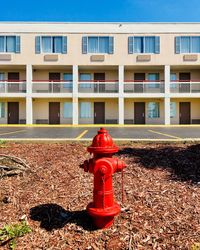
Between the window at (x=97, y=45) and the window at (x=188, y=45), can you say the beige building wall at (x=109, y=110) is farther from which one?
the window at (x=188, y=45)

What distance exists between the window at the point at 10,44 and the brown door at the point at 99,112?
9.99 m

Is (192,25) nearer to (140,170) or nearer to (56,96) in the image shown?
(56,96)

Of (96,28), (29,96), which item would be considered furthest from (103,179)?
(96,28)

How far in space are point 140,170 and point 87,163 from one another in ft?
5.76

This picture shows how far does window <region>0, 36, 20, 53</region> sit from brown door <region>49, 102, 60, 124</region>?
6630mm

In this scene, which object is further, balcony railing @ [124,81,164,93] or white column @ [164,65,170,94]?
balcony railing @ [124,81,164,93]

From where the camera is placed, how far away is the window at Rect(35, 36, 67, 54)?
2702cm

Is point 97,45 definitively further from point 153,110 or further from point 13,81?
point 13,81

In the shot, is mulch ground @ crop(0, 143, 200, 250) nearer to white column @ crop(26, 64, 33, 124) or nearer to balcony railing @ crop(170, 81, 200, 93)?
white column @ crop(26, 64, 33, 124)

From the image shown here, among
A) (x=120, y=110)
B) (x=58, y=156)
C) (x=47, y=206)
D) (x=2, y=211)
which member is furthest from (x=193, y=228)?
(x=120, y=110)

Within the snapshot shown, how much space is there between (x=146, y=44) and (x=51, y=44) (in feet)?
32.3

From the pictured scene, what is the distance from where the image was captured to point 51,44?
27.2 m

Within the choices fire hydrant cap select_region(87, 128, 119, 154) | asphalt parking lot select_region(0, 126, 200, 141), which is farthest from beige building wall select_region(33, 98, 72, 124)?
fire hydrant cap select_region(87, 128, 119, 154)

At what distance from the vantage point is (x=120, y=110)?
2662 cm
